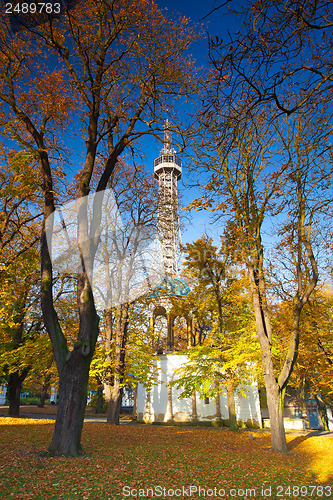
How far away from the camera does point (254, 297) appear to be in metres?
11.0

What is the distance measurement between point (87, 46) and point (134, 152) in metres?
2.99

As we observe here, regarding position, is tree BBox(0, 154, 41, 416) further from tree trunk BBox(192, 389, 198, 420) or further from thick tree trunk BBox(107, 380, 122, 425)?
tree trunk BBox(192, 389, 198, 420)

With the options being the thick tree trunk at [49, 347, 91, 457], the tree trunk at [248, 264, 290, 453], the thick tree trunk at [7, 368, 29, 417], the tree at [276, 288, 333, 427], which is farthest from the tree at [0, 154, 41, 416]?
the tree at [276, 288, 333, 427]

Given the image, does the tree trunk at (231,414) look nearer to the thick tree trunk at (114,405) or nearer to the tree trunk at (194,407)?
the thick tree trunk at (114,405)

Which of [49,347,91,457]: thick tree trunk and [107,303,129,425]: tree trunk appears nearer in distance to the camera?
[49,347,91,457]: thick tree trunk

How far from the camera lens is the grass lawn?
4770 millimetres

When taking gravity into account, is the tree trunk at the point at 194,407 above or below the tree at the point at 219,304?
below

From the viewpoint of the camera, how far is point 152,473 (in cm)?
585

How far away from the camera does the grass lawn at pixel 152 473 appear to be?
4770mm

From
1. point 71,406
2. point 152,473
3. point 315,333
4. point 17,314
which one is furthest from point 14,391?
point 315,333

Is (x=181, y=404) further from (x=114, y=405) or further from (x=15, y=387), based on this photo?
(x=15, y=387)

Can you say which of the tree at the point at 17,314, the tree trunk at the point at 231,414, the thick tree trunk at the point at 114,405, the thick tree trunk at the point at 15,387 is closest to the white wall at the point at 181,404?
the tree trunk at the point at 231,414

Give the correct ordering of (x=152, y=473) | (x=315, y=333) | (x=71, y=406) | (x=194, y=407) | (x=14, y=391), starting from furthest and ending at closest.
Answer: (x=194, y=407)
(x=14, y=391)
(x=315, y=333)
(x=71, y=406)
(x=152, y=473)

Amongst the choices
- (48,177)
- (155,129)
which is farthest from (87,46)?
(48,177)
